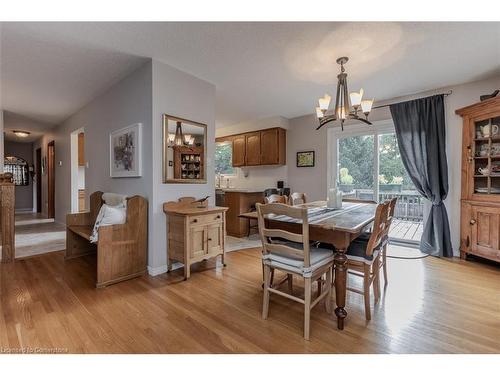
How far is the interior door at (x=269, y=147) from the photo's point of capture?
4959 mm

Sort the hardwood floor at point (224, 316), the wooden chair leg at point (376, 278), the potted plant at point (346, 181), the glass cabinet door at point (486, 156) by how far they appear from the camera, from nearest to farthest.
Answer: the hardwood floor at point (224, 316) < the wooden chair leg at point (376, 278) < the glass cabinet door at point (486, 156) < the potted plant at point (346, 181)

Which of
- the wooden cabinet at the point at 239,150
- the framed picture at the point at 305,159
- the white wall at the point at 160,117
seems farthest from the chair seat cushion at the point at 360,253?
the wooden cabinet at the point at 239,150

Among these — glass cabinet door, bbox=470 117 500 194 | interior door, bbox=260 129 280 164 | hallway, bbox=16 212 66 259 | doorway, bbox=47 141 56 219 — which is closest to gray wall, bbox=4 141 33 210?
doorway, bbox=47 141 56 219

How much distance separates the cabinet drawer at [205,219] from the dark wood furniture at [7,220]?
2.49m

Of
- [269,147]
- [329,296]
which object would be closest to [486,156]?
[329,296]

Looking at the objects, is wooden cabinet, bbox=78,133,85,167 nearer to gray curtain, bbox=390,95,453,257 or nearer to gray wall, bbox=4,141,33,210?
gray wall, bbox=4,141,33,210

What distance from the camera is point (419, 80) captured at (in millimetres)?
3119

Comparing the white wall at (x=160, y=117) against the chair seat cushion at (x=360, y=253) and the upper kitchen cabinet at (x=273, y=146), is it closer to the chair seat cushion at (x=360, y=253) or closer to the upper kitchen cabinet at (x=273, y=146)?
the chair seat cushion at (x=360, y=253)

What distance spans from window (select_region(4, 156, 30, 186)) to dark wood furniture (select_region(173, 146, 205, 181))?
8437 mm

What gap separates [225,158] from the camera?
6.09m
